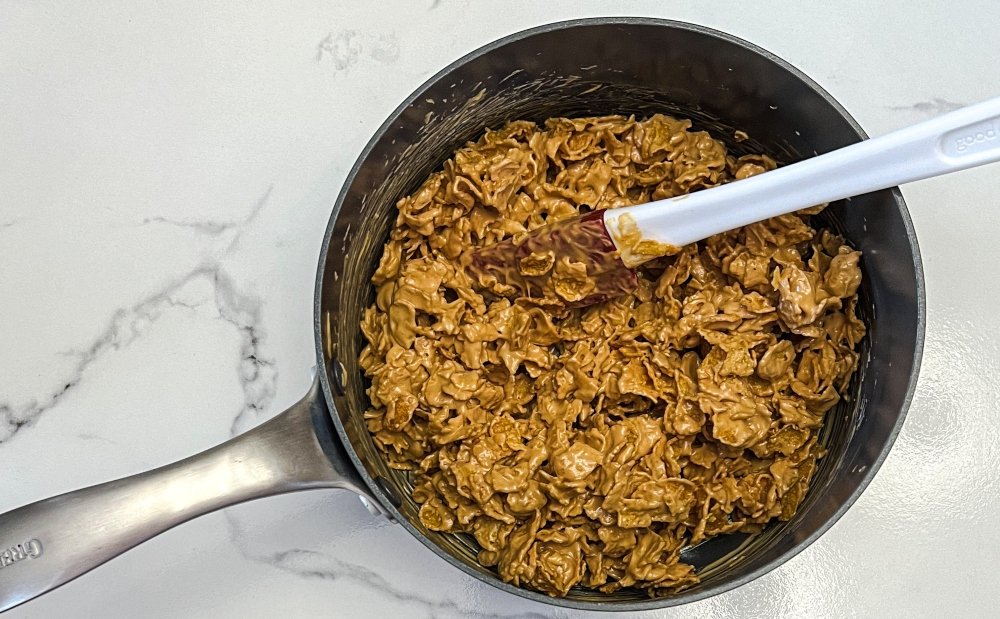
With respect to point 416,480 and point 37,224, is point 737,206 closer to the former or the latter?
point 416,480

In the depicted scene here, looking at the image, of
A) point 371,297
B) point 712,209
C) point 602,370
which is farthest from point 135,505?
point 712,209

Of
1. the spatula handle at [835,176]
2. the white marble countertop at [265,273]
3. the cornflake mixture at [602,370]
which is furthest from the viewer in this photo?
the white marble countertop at [265,273]

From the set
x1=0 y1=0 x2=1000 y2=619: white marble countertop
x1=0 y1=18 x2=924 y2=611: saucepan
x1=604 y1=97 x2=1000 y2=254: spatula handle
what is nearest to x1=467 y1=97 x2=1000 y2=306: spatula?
x1=604 y1=97 x2=1000 y2=254: spatula handle

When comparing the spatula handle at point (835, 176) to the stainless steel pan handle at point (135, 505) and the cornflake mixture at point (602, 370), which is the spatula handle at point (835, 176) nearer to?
the cornflake mixture at point (602, 370)

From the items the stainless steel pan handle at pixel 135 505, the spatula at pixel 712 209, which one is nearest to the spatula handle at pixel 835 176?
the spatula at pixel 712 209

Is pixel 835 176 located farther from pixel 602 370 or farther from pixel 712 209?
pixel 602 370

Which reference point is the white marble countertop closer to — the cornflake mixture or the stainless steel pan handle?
the cornflake mixture

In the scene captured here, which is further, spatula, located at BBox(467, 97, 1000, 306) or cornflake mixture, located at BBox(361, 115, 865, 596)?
cornflake mixture, located at BBox(361, 115, 865, 596)
